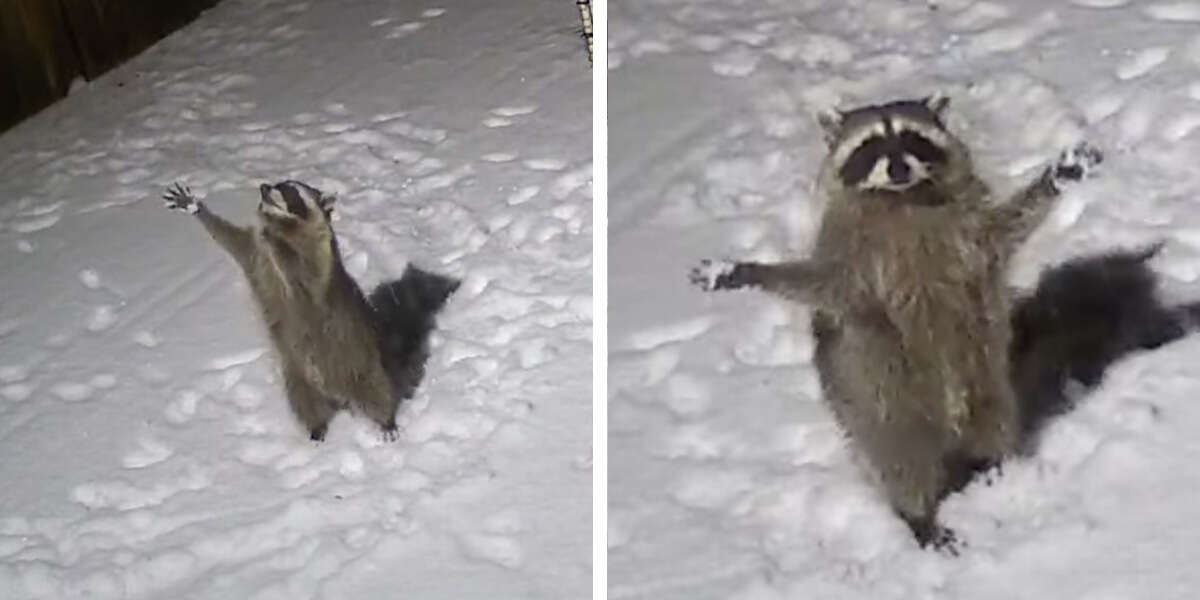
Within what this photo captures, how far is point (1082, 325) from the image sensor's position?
909 millimetres

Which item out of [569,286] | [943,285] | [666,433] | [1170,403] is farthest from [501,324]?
[1170,403]

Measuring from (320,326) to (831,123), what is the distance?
13.3 inches

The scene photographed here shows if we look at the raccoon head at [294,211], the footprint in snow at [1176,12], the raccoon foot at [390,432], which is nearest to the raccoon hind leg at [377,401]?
the raccoon foot at [390,432]

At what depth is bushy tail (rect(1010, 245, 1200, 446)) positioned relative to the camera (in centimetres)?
88

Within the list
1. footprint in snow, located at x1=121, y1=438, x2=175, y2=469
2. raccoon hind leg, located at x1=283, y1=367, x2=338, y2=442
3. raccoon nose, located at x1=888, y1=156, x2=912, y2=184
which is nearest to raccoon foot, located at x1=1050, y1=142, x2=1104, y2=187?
raccoon nose, located at x1=888, y1=156, x2=912, y2=184

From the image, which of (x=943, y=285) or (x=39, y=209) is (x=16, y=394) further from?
(x=943, y=285)

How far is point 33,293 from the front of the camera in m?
1.14

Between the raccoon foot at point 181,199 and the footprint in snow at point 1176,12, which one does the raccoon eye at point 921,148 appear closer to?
the footprint in snow at point 1176,12

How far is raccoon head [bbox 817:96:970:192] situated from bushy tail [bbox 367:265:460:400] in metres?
0.29

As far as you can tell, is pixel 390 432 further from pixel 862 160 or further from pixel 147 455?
pixel 862 160

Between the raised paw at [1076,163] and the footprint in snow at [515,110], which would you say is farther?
the footprint in snow at [515,110]

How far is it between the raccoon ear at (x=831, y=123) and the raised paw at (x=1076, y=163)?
0.13 m

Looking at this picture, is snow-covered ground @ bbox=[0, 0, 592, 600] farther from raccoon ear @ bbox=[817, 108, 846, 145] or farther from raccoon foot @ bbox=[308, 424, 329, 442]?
raccoon ear @ bbox=[817, 108, 846, 145]

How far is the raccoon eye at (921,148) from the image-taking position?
0.88 metres
